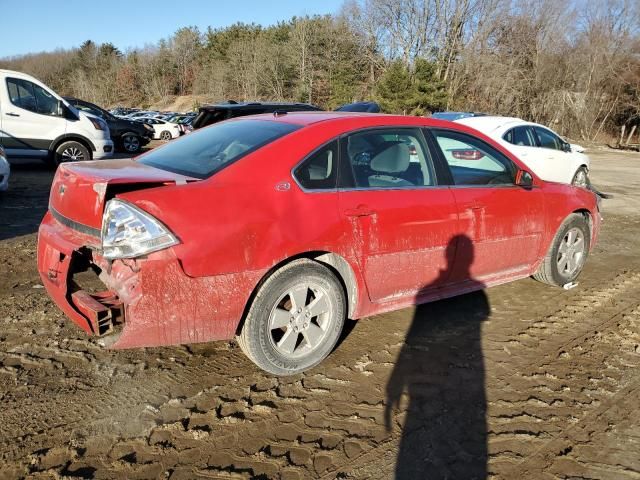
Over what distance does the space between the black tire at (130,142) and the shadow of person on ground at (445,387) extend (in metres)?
15.6

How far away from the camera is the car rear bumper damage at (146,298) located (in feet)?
8.84

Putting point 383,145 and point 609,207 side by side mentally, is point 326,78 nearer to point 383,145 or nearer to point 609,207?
point 609,207

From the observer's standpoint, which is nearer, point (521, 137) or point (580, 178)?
point (521, 137)

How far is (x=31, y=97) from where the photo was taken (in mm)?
10969

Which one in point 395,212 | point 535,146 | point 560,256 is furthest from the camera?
point 535,146

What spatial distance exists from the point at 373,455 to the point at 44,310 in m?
2.87

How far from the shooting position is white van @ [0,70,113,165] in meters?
10.7

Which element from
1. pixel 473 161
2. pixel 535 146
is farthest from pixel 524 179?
pixel 535 146

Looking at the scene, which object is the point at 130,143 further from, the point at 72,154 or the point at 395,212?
the point at 395,212

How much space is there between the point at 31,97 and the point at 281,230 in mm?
10344

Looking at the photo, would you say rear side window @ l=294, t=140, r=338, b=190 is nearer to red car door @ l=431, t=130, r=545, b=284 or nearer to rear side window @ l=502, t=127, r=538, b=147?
red car door @ l=431, t=130, r=545, b=284

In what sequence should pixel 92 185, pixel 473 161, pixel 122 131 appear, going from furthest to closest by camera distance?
pixel 122 131 → pixel 473 161 → pixel 92 185

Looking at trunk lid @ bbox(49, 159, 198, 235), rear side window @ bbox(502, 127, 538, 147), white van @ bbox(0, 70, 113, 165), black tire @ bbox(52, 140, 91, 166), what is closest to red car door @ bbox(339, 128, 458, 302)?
trunk lid @ bbox(49, 159, 198, 235)

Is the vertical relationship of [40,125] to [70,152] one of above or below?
above
